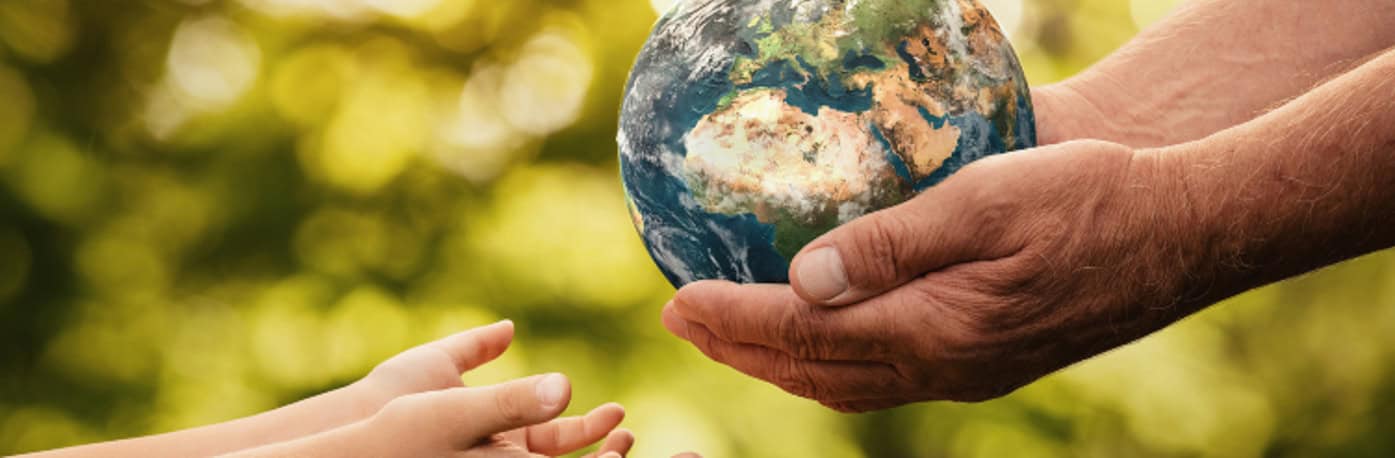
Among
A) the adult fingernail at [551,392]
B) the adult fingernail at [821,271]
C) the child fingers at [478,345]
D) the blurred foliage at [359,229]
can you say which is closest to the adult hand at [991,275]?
the adult fingernail at [821,271]

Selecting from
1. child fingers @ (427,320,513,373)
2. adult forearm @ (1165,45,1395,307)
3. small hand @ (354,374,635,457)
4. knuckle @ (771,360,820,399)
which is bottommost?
adult forearm @ (1165,45,1395,307)

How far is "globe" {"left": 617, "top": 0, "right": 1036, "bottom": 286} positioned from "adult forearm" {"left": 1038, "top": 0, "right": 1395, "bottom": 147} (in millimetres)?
569

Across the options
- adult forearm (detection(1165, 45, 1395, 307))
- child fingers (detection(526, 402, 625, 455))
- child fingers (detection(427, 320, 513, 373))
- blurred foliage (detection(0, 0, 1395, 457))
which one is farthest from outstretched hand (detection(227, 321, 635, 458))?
blurred foliage (detection(0, 0, 1395, 457))

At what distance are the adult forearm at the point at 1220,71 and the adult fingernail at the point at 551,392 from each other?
37.7 inches

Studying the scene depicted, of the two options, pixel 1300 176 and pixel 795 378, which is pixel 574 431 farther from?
pixel 1300 176

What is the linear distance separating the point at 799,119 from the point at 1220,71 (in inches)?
40.7

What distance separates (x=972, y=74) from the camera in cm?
170

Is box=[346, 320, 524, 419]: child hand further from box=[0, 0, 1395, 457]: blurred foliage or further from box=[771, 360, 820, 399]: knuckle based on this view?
box=[0, 0, 1395, 457]: blurred foliage

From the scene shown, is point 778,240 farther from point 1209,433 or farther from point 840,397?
point 1209,433

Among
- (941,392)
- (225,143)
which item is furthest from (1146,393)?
(225,143)

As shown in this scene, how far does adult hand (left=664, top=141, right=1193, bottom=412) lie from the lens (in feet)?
5.26

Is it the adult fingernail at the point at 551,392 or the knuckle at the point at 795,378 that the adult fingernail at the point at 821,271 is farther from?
the adult fingernail at the point at 551,392

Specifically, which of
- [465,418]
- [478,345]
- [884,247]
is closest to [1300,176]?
[884,247]

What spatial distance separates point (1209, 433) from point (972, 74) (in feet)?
6.86
